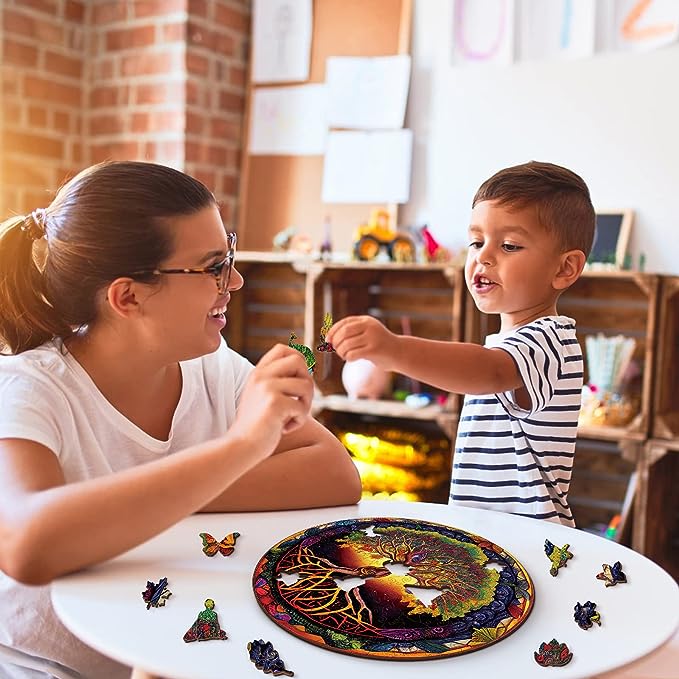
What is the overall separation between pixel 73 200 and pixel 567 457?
91 centimetres

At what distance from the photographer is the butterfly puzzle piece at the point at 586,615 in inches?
35.2

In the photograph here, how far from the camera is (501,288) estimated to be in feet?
4.82

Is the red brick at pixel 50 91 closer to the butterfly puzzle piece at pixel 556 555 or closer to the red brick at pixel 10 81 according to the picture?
the red brick at pixel 10 81

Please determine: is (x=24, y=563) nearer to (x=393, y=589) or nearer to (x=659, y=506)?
(x=393, y=589)

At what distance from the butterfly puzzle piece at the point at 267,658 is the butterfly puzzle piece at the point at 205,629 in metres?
0.04

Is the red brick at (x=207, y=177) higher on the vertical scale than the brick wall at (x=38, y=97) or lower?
lower

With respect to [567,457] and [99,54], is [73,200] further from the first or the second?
[99,54]

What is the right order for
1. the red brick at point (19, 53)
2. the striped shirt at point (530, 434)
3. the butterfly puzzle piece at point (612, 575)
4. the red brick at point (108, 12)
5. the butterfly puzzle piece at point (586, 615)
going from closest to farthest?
1. the butterfly puzzle piece at point (586, 615)
2. the butterfly puzzle piece at point (612, 575)
3. the striped shirt at point (530, 434)
4. the red brick at point (19, 53)
5. the red brick at point (108, 12)

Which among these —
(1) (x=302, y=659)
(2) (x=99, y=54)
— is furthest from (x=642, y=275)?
(2) (x=99, y=54)

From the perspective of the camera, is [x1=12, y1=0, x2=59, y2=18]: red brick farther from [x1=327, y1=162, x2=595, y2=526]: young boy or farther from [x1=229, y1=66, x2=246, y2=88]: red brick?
[x1=327, y1=162, x2=595, y2=526]: young boy

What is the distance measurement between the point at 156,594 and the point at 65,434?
0.30 m

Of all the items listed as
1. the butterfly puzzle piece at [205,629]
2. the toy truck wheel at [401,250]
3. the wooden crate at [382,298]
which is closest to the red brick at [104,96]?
the wooden crate at [382,298]

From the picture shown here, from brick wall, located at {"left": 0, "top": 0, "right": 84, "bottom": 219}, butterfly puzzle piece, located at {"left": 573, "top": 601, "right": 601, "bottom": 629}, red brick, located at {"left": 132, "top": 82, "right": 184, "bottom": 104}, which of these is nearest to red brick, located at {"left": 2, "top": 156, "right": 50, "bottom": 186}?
brick wall, located at {"left": 0, "top": 0, "right": 84, "bottom": 219}

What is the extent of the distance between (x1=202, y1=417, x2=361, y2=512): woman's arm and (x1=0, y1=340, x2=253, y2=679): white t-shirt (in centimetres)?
13
